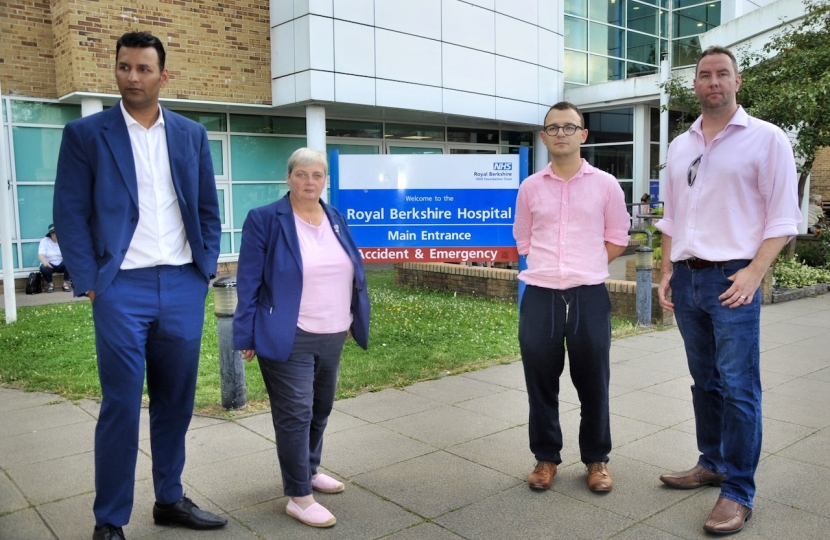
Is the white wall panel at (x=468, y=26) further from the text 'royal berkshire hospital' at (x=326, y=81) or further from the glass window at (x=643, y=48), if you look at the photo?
the glass window at (x=643, y=48)

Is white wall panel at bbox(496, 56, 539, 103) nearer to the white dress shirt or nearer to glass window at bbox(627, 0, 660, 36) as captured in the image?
glass window at bbox(627, 0, 660, 36)

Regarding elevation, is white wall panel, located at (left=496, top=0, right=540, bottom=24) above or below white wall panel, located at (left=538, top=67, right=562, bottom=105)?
above

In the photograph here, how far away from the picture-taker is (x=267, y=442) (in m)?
4.79

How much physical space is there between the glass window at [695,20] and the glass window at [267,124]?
16060 mm

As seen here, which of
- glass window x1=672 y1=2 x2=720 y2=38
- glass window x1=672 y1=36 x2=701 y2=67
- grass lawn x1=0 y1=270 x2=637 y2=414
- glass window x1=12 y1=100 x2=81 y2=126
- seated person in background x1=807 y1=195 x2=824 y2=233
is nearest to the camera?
grass lawn x1=0 y1=270 x2=637 y2=414

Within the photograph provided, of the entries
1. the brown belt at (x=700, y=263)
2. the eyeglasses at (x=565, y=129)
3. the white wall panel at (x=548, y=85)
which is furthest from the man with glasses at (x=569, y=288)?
the white wall panel at (x=548, y=85)

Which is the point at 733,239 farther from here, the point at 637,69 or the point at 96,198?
the point at 637,69

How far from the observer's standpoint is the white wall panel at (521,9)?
799 inches

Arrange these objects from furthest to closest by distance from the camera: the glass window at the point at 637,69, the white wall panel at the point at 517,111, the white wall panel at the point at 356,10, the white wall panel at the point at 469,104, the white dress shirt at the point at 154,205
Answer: the glass window at the point at 637,69 → the white wall panel at the point at 517,111 → the white wall panel at the point at 469,104 → the white wall panel at the point at 356,10 → the white dress shirt at the point at 154,205

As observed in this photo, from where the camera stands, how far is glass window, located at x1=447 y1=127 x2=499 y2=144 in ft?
72.2

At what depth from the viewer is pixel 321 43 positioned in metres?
16.0

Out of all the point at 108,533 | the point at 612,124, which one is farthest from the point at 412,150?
the point at 108,533

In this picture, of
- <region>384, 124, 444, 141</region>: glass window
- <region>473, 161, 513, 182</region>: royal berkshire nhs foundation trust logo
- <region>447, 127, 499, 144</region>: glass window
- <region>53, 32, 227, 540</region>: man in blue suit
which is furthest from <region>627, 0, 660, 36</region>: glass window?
<region>53, 32, 227, 540</region>: man in blue suit

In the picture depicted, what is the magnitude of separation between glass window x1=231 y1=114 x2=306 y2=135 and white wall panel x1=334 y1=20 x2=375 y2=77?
2.18m
